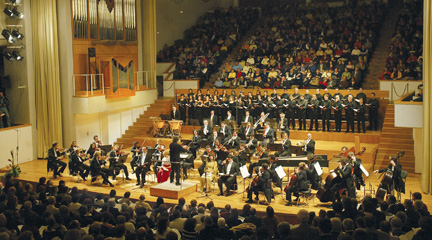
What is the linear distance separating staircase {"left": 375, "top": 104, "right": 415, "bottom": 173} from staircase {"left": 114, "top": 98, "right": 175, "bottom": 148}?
27.0 feet

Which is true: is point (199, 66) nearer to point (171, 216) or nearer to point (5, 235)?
point (171, 216)

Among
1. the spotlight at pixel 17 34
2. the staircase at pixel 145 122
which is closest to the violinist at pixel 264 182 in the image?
the staircase at pixel 145 122

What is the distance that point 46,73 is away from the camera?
15727mm

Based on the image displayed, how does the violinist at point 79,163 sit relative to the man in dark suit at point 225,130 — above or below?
below

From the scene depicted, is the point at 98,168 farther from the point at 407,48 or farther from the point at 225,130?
the point at 407,48

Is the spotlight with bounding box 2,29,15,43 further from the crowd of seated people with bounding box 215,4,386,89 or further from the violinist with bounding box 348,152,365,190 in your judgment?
the violinist with bounding box 348,152,365,190

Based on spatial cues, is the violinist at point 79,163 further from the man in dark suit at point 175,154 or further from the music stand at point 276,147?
the music stand at point 276,147

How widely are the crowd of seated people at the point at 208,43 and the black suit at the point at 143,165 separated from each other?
784 centimetres

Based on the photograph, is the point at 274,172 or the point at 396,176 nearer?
the point at 396,176

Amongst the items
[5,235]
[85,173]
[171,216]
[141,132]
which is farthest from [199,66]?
[5,235]

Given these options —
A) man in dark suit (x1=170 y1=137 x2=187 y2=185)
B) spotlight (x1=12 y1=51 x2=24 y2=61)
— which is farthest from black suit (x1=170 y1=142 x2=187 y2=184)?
spotlight (x1=12 y1=51 x2=24 y2=61)

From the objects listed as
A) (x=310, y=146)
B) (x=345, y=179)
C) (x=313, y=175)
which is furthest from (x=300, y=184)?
(x=310, y=146)

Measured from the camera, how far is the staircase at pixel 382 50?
18209 mm

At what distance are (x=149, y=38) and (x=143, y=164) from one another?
7.88 meters
